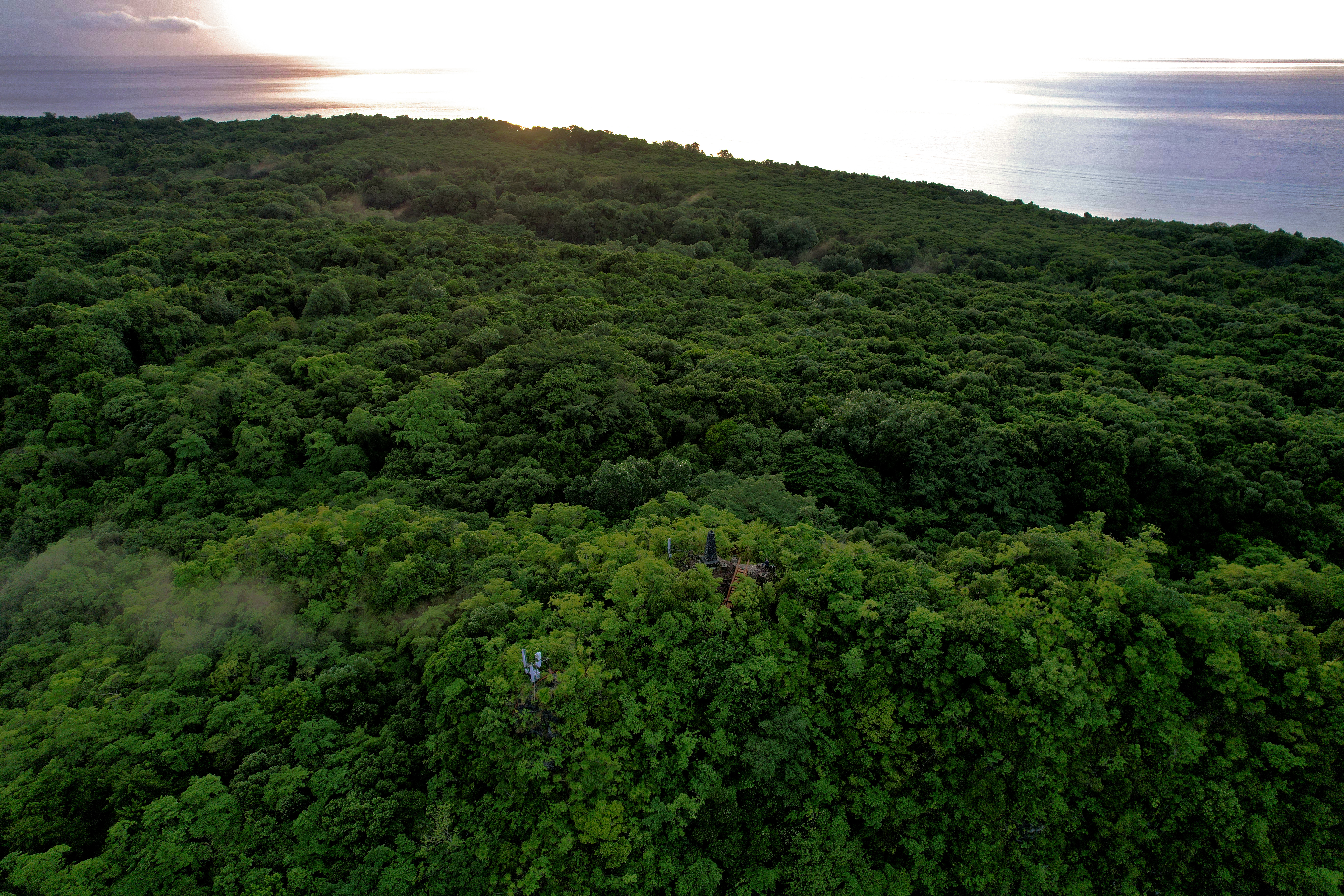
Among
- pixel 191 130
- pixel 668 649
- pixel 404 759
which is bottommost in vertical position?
pixel 404 759

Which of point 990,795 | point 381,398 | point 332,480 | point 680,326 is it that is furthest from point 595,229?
point 990,795

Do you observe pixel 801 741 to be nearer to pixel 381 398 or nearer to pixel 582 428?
pixel 582 428

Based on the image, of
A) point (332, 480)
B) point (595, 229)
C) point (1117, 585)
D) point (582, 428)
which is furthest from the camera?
point (595, 229)

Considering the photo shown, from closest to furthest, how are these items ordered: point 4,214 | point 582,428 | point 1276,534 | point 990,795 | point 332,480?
point 990,795, point 1276,534, point 332,480, point 582,428, point 4,214

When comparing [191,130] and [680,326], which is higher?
[191,130]

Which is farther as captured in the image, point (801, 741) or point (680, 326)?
point (680, 326)

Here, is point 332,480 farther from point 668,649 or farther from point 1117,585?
point 1117,585
